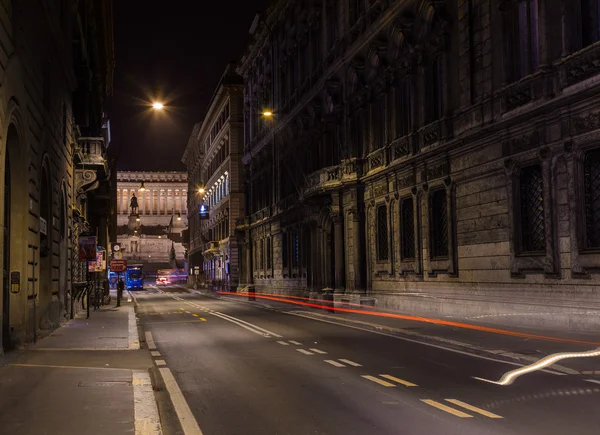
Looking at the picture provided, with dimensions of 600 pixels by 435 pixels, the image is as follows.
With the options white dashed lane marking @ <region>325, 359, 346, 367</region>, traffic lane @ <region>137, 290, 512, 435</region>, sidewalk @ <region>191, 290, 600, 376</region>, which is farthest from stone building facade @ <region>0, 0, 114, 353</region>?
sidewalk @ <region>191, 290, 600, 376</region>

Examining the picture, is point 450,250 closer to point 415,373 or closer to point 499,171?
point 499,171

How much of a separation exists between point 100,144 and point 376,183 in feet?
43.3

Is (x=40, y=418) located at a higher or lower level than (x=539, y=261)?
lower

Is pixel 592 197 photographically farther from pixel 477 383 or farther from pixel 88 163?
pixel 88 163

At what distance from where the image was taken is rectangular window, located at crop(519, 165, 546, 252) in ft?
71.7

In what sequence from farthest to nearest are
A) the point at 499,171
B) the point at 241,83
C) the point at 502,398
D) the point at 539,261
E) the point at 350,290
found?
1. the point at 241,83
2. the point at 350,290
3. the point at 499,171
4. the point at 539,261
5. the point at 502,398

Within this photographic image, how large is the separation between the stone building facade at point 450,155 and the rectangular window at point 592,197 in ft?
0.15

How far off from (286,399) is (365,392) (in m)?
1.27

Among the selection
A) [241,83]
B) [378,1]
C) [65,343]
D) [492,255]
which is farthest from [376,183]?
[241,83]

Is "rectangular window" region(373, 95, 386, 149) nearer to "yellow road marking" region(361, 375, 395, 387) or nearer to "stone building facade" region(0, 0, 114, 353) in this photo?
"stone building facade" region(0, 0, 114, 353)

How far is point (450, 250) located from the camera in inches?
1075

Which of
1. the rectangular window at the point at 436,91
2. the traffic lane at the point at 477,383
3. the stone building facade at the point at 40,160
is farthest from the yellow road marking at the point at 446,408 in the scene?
the rectangular window at the point at 436,91

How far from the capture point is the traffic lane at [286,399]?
8586 millimetres

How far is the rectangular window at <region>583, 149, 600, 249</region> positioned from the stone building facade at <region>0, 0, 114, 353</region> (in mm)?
14223
